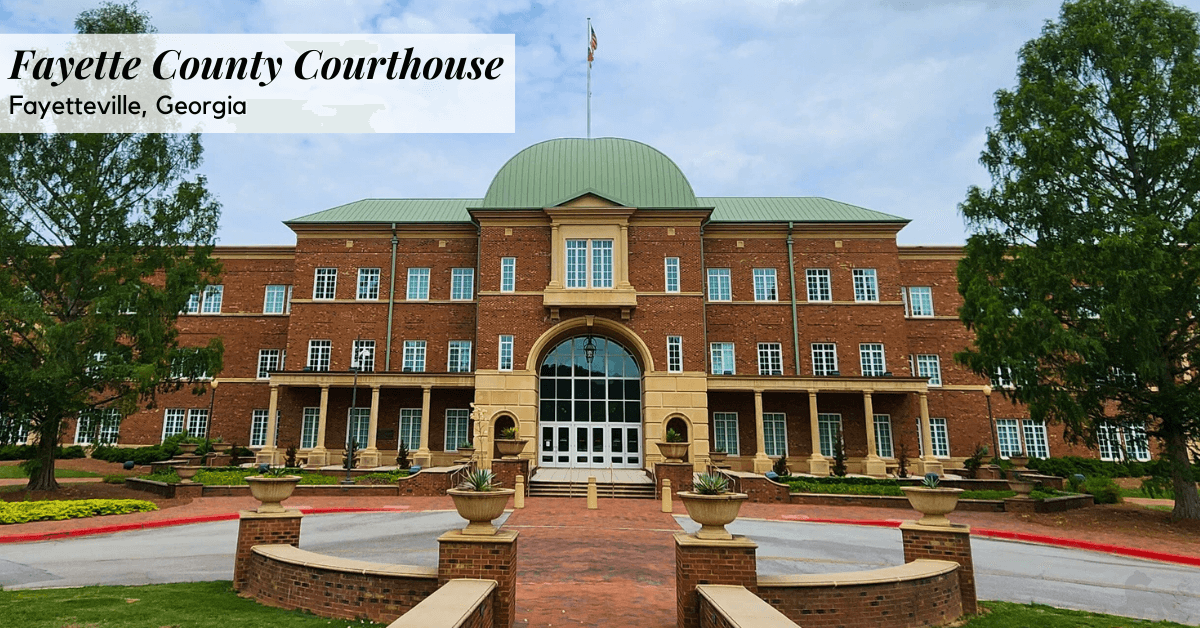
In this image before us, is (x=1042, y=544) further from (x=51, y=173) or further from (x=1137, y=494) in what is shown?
(x=51, y=173)

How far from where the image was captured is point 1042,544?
1525 centimetres

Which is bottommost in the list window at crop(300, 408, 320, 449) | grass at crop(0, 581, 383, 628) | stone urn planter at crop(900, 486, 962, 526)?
grass at crop(0, 581, 383, 628)

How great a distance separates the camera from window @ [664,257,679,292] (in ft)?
97.9

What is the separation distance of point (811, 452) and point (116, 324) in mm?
27937

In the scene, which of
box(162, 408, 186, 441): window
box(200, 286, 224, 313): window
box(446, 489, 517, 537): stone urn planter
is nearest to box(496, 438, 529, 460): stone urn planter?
box(446, 489, 517, 537): stone urn planter

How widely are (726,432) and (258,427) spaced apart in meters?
24.2

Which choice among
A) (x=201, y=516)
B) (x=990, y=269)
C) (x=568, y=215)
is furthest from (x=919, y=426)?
(x=201, y=516)

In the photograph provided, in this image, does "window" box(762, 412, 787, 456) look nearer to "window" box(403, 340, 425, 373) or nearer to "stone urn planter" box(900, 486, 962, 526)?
"window" box(403, 340, 425, 373)

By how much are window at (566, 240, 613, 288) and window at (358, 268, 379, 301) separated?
10798 millimetres

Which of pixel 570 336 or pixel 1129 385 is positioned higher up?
pixel 570 336

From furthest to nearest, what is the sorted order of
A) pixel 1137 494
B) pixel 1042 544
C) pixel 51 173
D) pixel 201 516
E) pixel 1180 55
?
pixel 1137 494
pixel 51 173
pixel 1180 55
pixel 201 516
pixel 1042 544

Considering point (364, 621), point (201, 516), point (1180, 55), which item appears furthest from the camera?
point (1180, 55)

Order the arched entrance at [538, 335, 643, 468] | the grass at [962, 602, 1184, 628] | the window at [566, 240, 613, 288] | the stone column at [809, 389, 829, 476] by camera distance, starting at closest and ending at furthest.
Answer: the grass at [962, 602, 1184, 628] → the stone column at [809, 389, 829, 476] → the arched entrance at [538, 335, 643, 468] → the window at [566, 240, 613, 288]

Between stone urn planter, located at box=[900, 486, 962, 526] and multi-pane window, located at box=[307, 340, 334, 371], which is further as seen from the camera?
multi-pane window, located at box=[307, 340, 334, 371]
